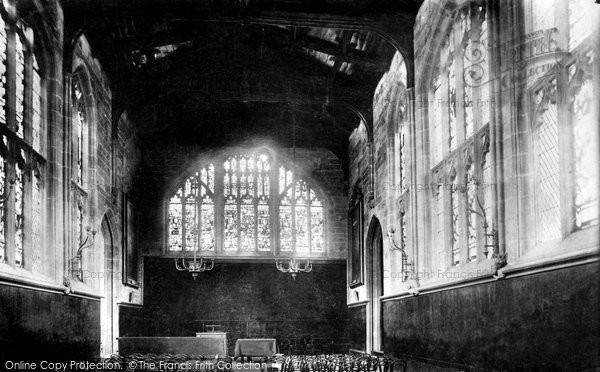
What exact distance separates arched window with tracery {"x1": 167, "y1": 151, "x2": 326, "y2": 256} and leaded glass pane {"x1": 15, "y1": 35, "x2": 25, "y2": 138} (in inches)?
501

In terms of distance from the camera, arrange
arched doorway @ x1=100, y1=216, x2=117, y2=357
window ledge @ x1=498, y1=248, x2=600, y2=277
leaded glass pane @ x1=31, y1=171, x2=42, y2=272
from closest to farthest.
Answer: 1. window ledge @ x1=498, y1=248, x2=600, y2=277
2. leaded glass pane @ x1=31, y1=171, x2=42, y2=272
3. arched doorway @ x1=100, y1=216, x2=117, y2=357

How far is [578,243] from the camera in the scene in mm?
7641

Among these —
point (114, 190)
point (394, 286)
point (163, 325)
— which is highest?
point (114, 190)

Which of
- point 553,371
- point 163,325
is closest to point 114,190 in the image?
point 163,325

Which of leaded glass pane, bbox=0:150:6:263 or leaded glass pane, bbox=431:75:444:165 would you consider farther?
leaded glass pane, bbox=431:75:444:165

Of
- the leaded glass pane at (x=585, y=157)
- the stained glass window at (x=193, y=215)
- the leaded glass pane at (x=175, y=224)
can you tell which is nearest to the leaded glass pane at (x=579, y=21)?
the leaded glass pane at (x=585, y=157)

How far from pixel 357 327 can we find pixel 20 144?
1302 cm

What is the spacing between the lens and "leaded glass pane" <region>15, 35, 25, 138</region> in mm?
11758

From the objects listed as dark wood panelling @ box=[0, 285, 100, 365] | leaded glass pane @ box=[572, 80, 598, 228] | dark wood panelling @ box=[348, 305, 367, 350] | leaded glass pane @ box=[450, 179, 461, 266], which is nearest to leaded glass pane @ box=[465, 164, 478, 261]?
leaded glass pane @ box=[450, 179, 461, 266]

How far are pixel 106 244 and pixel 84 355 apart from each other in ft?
17.3

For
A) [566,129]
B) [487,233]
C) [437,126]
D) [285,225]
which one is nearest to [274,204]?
[285,225]

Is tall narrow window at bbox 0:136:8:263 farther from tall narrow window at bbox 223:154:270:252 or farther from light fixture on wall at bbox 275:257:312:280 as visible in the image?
tall narrow window at bbox 223:154:270:252

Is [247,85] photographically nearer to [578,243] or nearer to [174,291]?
[174,291]

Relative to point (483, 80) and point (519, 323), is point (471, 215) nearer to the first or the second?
point (483, 80)
